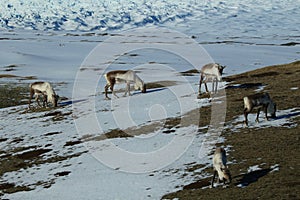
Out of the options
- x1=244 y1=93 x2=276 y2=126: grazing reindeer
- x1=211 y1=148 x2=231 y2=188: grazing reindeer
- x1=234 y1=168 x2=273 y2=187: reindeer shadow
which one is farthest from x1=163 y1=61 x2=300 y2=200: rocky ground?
x1=244 y1=93 x2=276 y2=126: grazing reindeer

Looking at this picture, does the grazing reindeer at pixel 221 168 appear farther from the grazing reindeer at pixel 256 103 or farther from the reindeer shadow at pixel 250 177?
the grazing reindeer at pixel 256 103

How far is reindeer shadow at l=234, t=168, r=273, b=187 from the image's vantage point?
20.3 m

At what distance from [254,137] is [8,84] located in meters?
56.8

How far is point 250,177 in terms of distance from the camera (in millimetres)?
20969

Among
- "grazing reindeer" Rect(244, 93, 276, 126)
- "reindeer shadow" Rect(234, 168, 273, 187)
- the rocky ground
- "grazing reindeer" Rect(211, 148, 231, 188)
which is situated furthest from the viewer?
"grazing reindeer" Rect(244, 93, 276, 126)

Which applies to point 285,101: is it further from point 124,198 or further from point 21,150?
point 21,150

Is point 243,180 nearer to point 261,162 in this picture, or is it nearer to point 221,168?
point 221,168

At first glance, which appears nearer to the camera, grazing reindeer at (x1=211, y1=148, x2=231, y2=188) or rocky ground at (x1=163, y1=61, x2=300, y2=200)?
rocky ground at (x1=163, y1=61, x2=300, y2=200)

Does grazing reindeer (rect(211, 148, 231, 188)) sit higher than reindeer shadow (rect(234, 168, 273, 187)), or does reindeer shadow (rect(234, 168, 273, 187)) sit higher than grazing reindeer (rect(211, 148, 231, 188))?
grazing reindeer (rect(211, 148, 231, 188))

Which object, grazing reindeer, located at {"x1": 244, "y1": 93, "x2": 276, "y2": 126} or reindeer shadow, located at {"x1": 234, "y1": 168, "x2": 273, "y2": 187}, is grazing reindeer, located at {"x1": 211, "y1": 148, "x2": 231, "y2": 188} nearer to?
reindeer shadow, located at {"x1": 234, "y1": 168, "x2": 273, "y2": 187}

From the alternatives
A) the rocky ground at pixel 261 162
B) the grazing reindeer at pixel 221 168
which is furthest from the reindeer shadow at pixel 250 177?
the grazing reindeer at pixel 221 168

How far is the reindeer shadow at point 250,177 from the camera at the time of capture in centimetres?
2034

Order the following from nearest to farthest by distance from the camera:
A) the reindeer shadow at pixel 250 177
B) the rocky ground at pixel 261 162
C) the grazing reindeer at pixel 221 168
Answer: the rocky ground at pixel 261 162 < the grazing reindeer at pixel 221 168 < the reindeer shadow at pixel 250 177

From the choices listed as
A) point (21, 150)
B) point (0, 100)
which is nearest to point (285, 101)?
point (21, 150)
